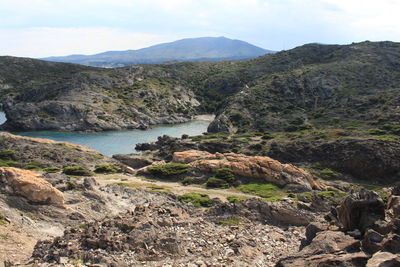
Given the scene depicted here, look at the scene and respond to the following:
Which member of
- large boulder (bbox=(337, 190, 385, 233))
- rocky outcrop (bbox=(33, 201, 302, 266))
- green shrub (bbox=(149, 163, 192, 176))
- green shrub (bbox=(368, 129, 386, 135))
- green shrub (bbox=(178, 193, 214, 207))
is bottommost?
green shrub (bbox=(149, 163, 192, 176))

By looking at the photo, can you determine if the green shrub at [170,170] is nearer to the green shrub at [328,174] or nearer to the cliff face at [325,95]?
the green shrub at [328,174]

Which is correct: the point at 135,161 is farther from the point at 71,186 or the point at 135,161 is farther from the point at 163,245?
the point at 163,245

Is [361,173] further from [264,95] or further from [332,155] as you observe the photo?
[264,95]

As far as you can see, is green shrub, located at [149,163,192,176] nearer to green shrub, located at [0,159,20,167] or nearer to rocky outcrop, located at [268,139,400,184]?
green shrub, located at [0,159,20,167]

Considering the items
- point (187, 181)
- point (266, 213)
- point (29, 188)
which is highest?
point (29, 188)

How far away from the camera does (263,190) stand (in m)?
40.8

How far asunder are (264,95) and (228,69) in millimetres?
62587

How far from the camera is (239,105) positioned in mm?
124312

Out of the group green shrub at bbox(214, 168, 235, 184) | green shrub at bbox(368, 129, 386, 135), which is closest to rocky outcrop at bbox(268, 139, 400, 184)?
green shrub at bbox(368, 129, 386, 135)

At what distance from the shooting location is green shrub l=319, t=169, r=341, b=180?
56750mm

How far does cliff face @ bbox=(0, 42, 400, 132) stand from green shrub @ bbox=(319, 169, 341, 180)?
115ft

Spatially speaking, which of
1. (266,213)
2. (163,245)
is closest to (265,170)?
(266,213)

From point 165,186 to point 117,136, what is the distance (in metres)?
68.8

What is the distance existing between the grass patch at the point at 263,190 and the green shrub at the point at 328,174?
17722mm
